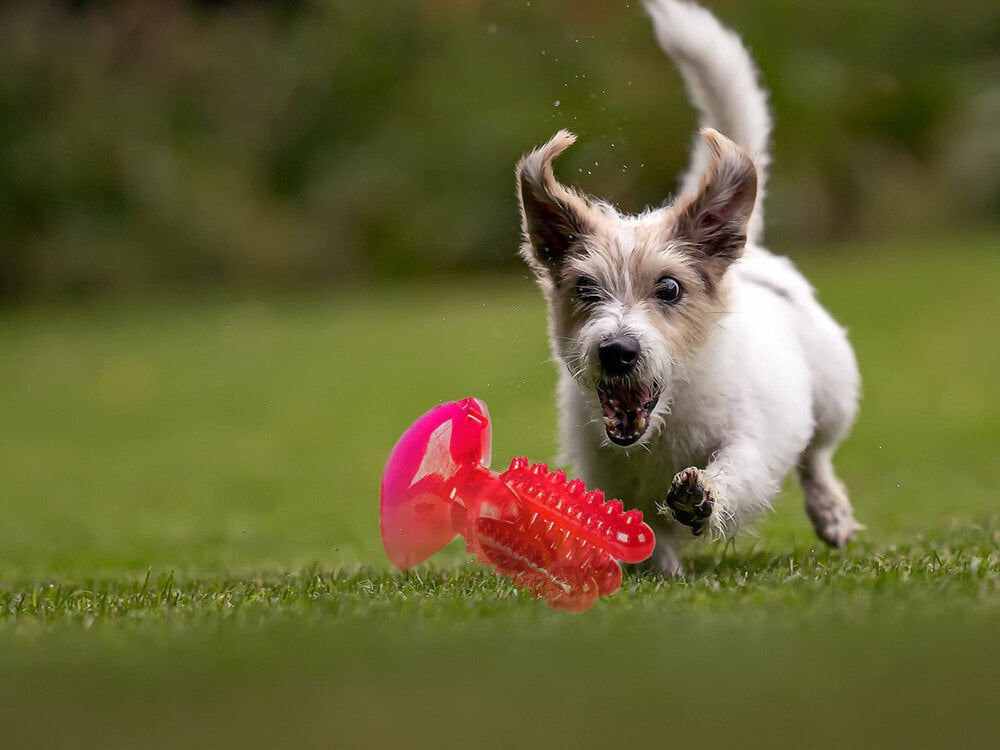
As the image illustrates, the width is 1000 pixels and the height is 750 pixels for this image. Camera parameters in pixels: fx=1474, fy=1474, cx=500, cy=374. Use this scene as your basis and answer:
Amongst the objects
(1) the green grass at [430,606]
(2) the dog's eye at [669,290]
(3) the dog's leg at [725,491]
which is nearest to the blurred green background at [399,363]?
(1) the green grass at [430,606]

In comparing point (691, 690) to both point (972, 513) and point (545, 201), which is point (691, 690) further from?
point (972, 513)

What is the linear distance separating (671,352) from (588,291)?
305 mm

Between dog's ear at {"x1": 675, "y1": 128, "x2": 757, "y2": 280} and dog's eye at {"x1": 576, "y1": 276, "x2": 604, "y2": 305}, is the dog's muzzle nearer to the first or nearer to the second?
dog's eye at {"x1": 576, "y1": 276, "x2": 604, "y2": 305}

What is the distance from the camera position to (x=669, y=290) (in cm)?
434

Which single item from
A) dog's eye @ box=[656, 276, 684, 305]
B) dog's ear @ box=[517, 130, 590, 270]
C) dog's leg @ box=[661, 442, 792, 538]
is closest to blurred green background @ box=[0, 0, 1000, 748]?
dog's leg @ box=[661, 442, 792, 538]

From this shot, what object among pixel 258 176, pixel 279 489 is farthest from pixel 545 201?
pixel 258 176

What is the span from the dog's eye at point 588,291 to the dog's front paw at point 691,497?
569 mm

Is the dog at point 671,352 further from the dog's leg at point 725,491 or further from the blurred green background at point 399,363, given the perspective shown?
the blurred green background at point 399,363

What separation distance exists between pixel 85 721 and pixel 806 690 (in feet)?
4.77

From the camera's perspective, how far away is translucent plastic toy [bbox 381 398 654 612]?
3.97 meters

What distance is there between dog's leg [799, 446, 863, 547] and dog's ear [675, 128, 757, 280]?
117 cm

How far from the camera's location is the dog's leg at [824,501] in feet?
17.4

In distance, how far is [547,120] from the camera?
47.7ft

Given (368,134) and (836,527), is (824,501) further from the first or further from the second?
(368,134)
